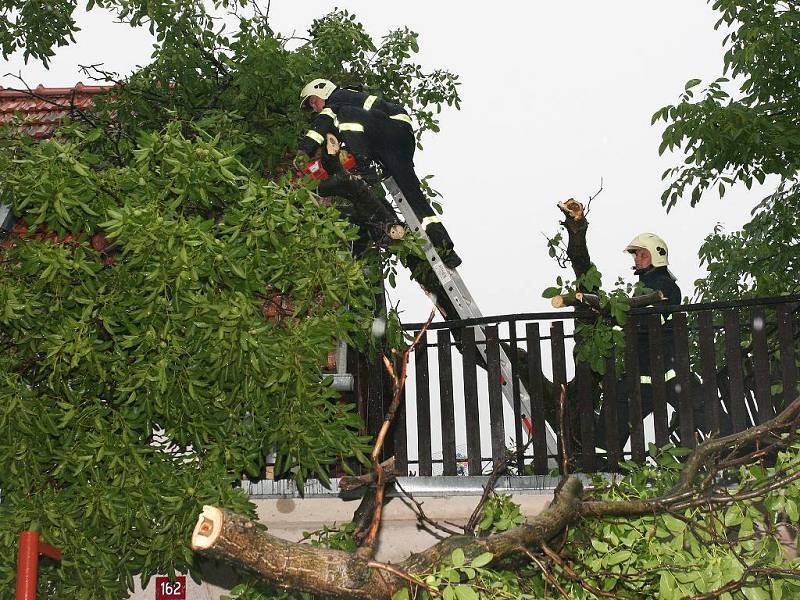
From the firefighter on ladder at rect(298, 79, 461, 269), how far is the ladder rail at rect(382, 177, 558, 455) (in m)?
0.08

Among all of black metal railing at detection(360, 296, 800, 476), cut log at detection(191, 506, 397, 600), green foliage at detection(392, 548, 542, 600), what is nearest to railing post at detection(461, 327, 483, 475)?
black metal railing at detection(360, 296, 800, 476)

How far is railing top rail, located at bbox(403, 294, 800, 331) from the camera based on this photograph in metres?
7.30

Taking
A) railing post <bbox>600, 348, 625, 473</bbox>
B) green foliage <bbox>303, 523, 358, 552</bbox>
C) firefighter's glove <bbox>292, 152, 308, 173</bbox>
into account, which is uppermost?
firefighter's glove <bbox>292, 152, 308, 173</bbox>

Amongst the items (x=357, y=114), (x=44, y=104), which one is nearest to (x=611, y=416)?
(x=357, y=114)

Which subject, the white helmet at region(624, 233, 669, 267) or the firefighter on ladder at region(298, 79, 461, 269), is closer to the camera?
the firefighter on ladder at region(298, 79, 461, 269)

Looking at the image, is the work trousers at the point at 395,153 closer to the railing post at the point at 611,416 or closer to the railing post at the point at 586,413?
the railing post at the point at 586,413

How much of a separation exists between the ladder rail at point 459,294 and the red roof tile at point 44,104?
3.75 meters

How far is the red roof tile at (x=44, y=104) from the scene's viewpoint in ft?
34.0

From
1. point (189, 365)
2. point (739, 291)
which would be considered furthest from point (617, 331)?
point (739, 291)

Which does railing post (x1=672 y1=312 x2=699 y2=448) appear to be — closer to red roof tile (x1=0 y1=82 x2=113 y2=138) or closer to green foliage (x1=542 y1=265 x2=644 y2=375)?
green foliage (x1=542 y1=265 x2=644 y2=375)

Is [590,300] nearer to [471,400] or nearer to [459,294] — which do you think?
[471,400]

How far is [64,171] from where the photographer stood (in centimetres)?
597

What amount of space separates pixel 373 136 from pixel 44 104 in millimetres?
4506

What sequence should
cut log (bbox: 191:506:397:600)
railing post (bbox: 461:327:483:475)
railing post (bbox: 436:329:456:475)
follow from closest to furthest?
cut log (bbox: 191:506:397:600), railing post (bbox: 461:327:483:475), railing post (bbox: 436:329:456:475)
